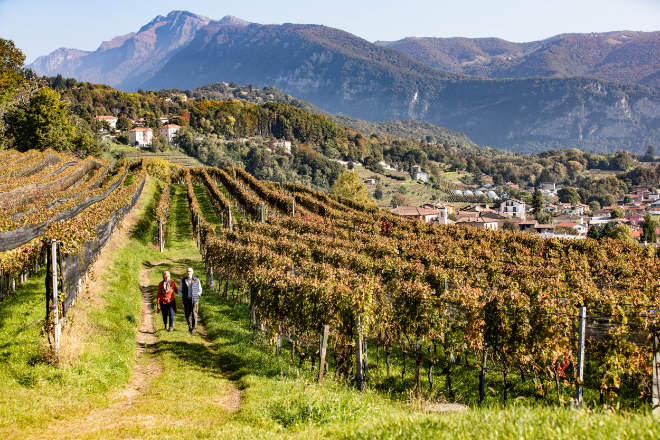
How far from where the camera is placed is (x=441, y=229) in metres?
37.2

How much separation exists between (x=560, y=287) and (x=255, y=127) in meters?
188

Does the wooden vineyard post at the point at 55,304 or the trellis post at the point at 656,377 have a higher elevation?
the wooden vineyard post at the point at 55,304

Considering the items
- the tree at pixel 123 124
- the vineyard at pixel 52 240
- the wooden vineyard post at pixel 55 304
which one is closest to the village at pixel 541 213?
the vineyard at pixel 52 240

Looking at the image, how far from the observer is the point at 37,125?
68.7 metres

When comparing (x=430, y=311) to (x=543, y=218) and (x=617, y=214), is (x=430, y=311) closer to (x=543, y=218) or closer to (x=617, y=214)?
(x=543, y=218)

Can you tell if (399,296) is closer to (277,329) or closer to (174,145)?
(277,329)

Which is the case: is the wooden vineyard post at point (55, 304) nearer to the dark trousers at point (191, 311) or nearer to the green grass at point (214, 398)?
the green grass at point (214, 398)

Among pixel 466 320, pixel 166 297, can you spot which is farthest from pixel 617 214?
pixel 166 297

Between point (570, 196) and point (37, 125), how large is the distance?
159 metres

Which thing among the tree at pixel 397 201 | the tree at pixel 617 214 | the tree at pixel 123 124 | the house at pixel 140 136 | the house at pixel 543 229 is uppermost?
the tree at pixel 123 124

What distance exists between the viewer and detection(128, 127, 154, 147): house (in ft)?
479

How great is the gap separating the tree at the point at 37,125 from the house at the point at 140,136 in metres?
75.4

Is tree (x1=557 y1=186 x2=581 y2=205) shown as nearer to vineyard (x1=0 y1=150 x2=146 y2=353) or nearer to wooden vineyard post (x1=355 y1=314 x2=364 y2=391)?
vineyard (x1=0 y1=150 x2=146 y2=353)

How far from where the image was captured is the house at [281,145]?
174 metres
